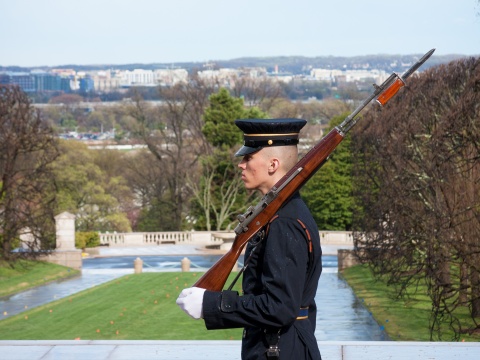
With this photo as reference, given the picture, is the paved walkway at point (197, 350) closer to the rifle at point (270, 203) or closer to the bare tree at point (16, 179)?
the rifle at point (270, 203)

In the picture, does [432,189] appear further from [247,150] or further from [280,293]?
[280,293]

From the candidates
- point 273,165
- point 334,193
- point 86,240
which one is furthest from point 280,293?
point 334,193

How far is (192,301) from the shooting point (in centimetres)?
476

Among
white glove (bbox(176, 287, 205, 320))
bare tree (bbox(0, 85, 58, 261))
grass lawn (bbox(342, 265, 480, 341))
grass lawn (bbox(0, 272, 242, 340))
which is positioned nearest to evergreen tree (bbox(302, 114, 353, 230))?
bare tree (bbox(0, 85, 58, 261))

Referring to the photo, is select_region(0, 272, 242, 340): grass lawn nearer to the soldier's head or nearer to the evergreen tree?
the soldier's head

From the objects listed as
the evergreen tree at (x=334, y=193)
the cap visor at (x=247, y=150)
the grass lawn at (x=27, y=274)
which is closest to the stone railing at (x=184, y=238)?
the evergreen tree at (x=334, y=193)

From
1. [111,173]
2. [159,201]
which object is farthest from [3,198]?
[111,173]

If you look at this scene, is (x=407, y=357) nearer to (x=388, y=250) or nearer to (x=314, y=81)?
(x=388, y=250)

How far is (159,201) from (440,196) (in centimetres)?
3784

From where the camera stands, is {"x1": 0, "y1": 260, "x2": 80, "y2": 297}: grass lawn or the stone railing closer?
{"x1": 0, "y1": 260, "x2": 80, "y2": 297}: grass lawn

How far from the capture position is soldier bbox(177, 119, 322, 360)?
4625 mm

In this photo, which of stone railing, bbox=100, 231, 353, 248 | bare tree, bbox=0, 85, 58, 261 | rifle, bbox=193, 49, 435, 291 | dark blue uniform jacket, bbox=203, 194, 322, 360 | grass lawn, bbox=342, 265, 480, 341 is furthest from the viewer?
stone railing, bbox=100, 231, 353, 248

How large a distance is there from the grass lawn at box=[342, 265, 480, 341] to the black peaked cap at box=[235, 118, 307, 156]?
40.6 ft

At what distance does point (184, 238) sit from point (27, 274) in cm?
1762
